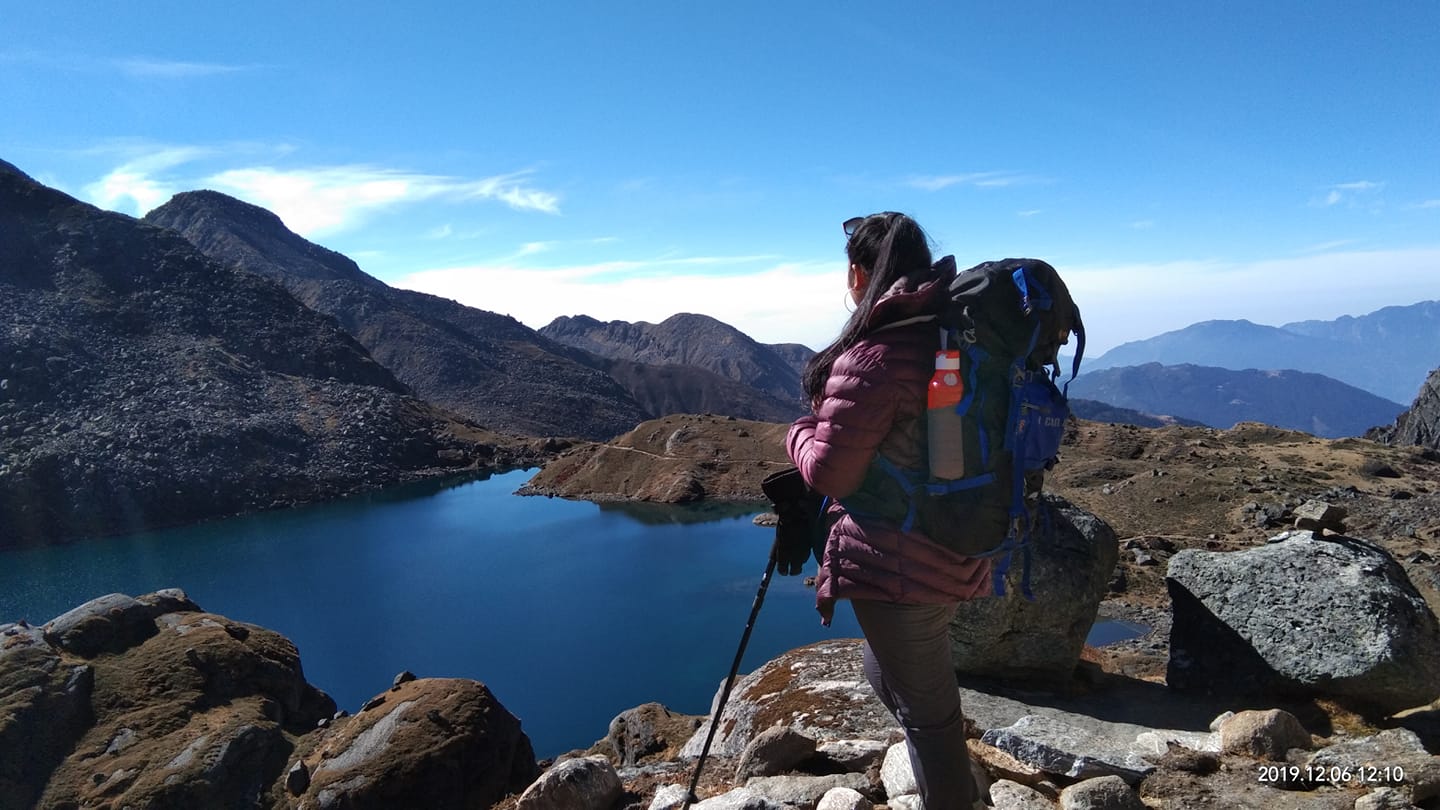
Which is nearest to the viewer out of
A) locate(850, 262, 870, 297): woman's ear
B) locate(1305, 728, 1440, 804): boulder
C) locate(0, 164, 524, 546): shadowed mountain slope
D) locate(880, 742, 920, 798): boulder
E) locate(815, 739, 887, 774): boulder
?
locate(850, 262, 870, 297): woman's ear

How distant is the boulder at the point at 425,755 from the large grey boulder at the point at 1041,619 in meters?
7.57

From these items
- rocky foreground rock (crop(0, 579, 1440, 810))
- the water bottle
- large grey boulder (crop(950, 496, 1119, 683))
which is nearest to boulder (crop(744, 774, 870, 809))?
rocky foreground rock (crop(0, 579, 1440, 810))

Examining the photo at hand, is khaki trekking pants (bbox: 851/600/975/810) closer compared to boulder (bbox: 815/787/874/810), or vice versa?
khaki trekking pants (bbox: 851/600/975/810)

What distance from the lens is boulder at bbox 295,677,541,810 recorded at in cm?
1113

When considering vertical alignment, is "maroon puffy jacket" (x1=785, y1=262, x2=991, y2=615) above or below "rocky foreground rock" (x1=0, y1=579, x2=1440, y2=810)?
above

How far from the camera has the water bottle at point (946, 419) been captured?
2920mm

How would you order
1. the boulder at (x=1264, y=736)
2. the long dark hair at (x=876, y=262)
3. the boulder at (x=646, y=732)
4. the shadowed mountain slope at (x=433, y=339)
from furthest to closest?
the shadowed mountain slope at (x=433, y=339) < the boulder at (x=646, y=732) < the boulder at (x=1264, y=736) < the long dark hair at (x=876, y=262)

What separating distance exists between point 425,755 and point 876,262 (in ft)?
36.2

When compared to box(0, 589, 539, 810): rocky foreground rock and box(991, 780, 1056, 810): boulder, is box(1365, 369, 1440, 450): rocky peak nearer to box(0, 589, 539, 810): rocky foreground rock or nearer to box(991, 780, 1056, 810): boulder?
box(0, 589, 539, 810): rocky foreground rock

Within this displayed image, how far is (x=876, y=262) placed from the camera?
10.5 ft

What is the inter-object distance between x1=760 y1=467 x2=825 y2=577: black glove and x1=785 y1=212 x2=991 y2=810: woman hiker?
0.75 ft

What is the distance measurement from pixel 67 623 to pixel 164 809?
7.34 m
